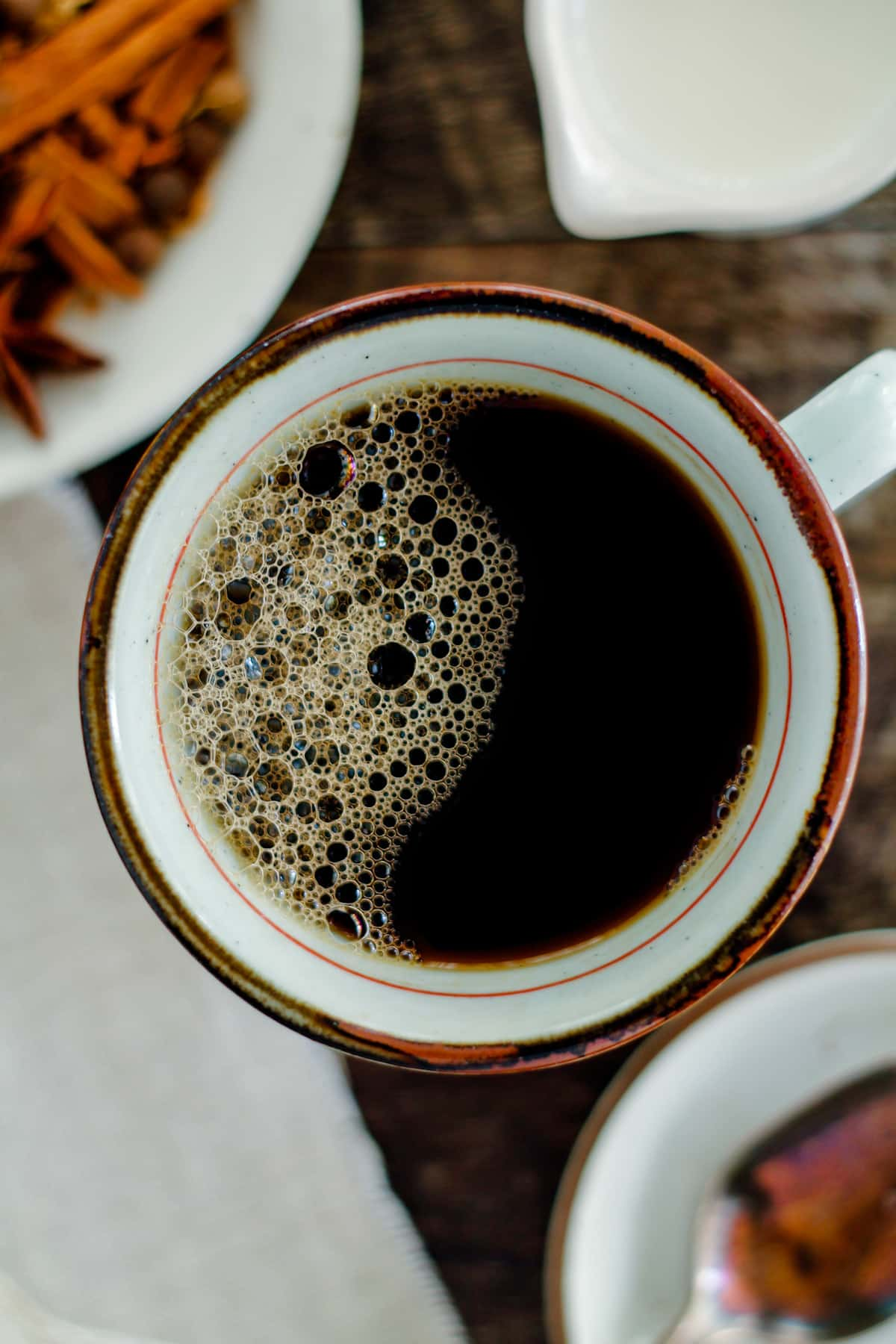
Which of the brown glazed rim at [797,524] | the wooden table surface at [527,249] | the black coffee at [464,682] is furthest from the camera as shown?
the wooden table surface at [527,249]

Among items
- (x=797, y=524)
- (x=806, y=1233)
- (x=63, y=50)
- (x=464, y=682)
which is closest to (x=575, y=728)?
(x=464, y=682)

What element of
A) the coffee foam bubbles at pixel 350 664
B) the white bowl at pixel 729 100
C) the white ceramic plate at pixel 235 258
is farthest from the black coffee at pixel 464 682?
the white bowl at pixel 729 100

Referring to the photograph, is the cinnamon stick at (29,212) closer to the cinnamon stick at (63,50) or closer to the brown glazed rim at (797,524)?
the cinnamon stick at (63,50)

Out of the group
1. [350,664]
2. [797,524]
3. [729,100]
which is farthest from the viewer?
[729,100]

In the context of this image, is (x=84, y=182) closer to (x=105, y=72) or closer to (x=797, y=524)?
(x=105, y=72)

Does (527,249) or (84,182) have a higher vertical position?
(84,182)

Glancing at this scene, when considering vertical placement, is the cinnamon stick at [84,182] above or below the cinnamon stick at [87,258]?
above

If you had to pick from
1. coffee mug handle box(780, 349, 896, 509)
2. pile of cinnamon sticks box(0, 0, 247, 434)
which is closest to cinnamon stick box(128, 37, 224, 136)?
pile of cinnamon sticks box(0, 0, 247, 434)
